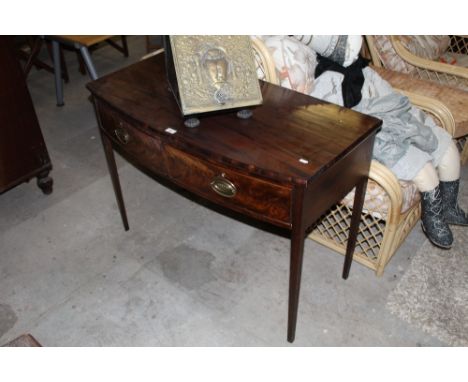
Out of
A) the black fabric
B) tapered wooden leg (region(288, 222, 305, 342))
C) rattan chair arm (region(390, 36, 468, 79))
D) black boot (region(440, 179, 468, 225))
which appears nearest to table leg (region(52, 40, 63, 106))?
the black fabric

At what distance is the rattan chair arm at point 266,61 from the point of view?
174 centimetres

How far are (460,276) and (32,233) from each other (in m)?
1.92

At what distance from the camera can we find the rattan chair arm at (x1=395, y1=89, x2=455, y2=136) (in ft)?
6.35

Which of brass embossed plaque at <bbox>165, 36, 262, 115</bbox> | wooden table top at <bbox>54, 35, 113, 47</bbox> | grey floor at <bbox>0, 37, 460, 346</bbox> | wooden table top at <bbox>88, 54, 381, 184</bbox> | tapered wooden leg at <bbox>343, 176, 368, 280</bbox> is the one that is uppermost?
brass embossed plaque at <bbox>165, 36, 262, 115</bbox>

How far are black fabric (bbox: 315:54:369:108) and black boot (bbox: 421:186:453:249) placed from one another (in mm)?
476

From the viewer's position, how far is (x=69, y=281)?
1.87 m

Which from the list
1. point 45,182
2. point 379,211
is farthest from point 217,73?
point 45,182

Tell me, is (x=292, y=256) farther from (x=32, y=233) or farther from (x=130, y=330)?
(x=32, y=233)

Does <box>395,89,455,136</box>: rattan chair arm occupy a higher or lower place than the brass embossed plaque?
lower

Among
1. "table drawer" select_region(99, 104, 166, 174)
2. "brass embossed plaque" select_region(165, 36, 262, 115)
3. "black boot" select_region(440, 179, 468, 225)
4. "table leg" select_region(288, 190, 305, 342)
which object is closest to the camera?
"table leg" select_region(288, 190, 305, 342)

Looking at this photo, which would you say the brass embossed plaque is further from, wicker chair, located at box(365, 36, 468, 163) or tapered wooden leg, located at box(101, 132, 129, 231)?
wicker chair, located at box(365, 36, 468, 163)

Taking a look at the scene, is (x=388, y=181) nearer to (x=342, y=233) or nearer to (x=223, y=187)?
(x=342, y=233)

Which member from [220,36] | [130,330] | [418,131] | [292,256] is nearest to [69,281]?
[130,330]

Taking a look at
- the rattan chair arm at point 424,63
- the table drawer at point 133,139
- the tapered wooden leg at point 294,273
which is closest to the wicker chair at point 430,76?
the rattan chair arm at point 424,63
